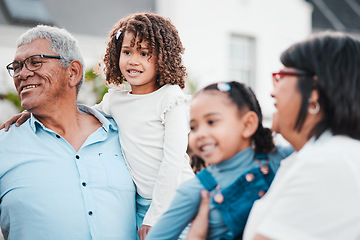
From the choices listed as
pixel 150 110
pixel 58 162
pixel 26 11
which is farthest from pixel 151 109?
pixel 26 11

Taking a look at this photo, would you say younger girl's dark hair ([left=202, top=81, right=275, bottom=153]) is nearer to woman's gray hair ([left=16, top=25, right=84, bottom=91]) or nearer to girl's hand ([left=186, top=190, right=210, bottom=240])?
girl's hand ([left=186, top=190, right=210, bottom=240])

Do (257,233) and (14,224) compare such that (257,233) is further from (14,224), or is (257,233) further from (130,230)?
(14,224)

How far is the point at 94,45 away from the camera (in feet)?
25.3

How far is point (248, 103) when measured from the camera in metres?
1.72

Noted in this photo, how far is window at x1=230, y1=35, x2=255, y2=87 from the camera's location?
376 inches

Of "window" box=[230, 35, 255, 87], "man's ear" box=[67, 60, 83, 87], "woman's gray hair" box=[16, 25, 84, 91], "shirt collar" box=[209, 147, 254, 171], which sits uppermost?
"woman's gray hair" box=[16, 25, 84, 91]

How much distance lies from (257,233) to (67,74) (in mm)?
1747

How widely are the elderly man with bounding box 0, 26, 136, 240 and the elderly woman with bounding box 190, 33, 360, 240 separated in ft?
3.93

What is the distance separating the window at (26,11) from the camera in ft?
23.0

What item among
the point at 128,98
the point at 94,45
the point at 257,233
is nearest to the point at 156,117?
the point at 128,98

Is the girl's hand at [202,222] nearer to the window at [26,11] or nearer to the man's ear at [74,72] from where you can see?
the man's ear at [74,72]

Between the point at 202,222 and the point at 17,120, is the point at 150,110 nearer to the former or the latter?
the point at 17,120

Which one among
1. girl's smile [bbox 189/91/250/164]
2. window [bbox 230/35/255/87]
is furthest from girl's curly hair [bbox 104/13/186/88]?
window [bbox 230/35/255/87]

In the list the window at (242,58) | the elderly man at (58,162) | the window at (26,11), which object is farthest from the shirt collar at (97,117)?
the window at (242,58)
